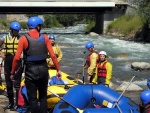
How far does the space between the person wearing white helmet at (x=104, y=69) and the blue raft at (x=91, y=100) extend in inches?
42.8

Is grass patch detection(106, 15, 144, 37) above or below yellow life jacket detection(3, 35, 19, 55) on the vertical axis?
below

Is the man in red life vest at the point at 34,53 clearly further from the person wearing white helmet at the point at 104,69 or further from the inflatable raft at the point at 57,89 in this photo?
the person wearing white helmet at the point at 104,69

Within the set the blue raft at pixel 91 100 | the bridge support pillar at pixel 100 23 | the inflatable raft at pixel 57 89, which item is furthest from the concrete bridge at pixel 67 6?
the blue raft at pixel 91 100

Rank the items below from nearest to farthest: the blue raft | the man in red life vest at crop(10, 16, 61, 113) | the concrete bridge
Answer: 1. the man in red life vest at crop(10, 16, 61, 113)
2. the blue raft
3. the concrete bridge

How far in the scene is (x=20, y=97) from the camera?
6.98m

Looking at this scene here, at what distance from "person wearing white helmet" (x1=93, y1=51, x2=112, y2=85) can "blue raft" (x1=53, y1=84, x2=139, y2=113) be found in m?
1.09

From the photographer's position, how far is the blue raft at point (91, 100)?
5961mm

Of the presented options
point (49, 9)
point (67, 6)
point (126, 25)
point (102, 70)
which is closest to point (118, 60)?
point (102, 70)

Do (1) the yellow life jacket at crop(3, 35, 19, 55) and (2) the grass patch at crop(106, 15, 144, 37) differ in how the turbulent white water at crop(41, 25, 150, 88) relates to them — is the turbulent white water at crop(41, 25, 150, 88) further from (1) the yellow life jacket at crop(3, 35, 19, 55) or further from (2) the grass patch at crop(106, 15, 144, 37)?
(2) the grass patch at crop(106, 15, 144, 37)

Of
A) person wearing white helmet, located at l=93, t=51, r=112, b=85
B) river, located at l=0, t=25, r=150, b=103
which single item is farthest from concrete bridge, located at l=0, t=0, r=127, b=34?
person wearing white helmet, located at l=93, t=51, r=112, b=85

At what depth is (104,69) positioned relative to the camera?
→ 25.0ft

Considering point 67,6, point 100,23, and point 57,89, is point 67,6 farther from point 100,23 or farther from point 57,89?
point 57,89

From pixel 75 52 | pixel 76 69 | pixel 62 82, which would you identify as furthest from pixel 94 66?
pixel 75 52

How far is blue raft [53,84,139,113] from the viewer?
19.6 feet
